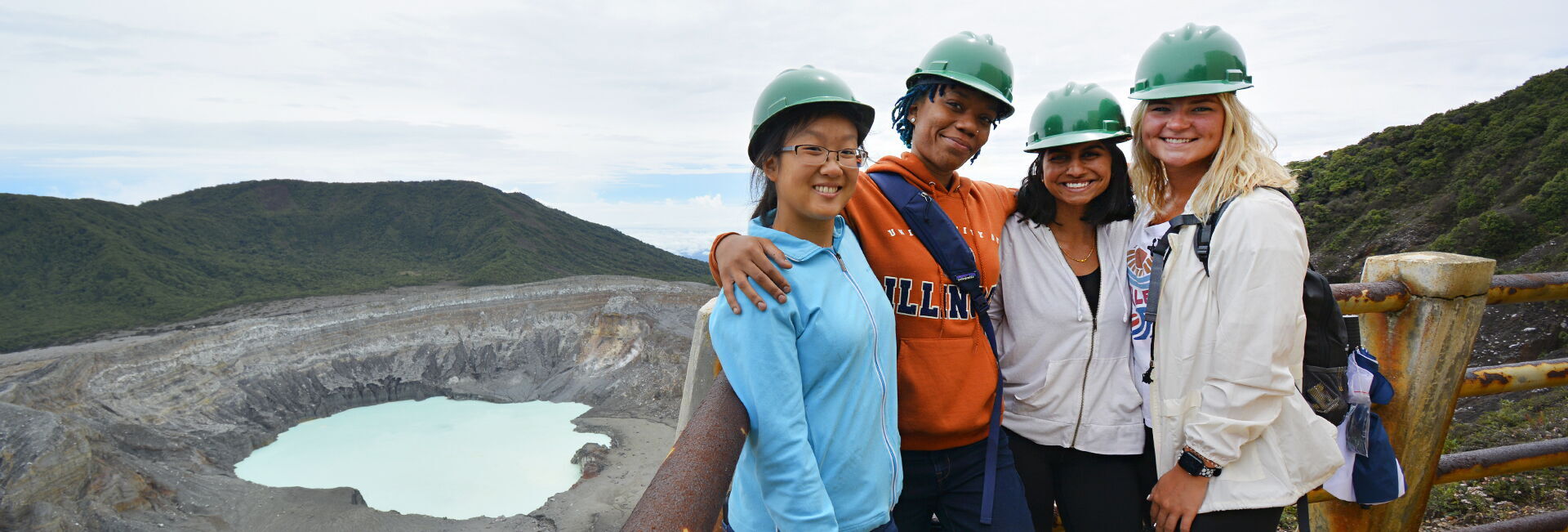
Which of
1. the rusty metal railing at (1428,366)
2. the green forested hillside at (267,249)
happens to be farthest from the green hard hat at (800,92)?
the green forested hillside at (267,249)

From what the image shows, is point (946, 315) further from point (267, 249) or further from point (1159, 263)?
point (267, 249)

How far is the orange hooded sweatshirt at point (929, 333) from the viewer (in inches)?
76.0

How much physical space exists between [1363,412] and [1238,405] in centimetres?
53

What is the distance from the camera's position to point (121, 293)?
44188 millimetres

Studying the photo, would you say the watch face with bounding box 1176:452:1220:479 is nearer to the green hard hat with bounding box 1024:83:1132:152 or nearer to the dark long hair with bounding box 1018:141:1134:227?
the dark long hair with bounding box 1018:141:1134:227

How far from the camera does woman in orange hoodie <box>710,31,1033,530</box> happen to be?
193cm

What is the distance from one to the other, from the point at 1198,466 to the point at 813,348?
39.4 inches

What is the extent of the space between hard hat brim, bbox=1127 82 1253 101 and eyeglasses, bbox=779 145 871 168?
89 centimetres

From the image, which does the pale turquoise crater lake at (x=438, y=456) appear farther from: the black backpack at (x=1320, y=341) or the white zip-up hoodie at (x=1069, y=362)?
the black backpack at (x=1320, y=341)

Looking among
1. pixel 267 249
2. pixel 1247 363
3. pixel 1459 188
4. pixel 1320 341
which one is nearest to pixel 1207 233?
pixel 1247 363

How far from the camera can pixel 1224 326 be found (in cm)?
169

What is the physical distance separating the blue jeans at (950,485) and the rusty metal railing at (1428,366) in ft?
1.96

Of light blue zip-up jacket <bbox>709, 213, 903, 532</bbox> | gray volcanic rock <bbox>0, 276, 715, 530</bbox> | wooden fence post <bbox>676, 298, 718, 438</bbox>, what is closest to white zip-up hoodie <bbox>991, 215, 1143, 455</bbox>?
light blue zip-up jacket <bbox>709, 213, 903, 532</bbox>

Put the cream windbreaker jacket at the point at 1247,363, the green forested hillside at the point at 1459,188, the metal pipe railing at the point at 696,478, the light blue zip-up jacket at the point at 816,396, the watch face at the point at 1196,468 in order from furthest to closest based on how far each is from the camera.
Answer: the green forested hillside at the point at 1459,188
the watch face at the point at 1196,468
the cream windbreaker jacket at the point at 1247,363
the light blue zip-up jacket at the point at 816,396
the metal pipe railing at the point at 696,478
